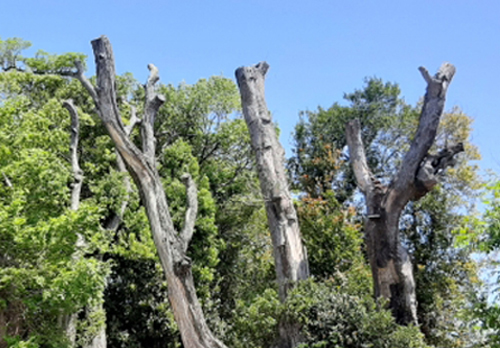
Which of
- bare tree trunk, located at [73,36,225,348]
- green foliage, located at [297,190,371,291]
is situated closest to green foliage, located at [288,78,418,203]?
green foliage, located at [297,190,371,291]

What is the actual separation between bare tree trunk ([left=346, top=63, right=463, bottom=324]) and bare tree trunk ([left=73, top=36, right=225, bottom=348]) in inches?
120

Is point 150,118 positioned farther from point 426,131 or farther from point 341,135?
point 341,135

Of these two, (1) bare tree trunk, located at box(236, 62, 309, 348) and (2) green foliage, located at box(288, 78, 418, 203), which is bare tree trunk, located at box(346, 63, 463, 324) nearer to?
(1) bare tree trunk, located at box(236, 62, 309, 348)

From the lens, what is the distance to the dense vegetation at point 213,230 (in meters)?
9.03

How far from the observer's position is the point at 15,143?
10.9 m

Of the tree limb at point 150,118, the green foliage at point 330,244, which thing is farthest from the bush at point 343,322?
the green foliage at point 330,244

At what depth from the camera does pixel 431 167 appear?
28.5ft

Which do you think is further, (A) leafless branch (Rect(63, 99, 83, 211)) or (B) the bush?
(A) leafless branch (Rect(63, 99, 83, 211))

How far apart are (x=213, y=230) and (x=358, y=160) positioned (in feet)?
17.9

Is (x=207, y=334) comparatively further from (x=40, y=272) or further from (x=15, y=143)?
(x=15, y=143)

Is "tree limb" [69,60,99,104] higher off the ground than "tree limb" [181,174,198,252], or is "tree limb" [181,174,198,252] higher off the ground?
"tree limb" [69,60,99,104]

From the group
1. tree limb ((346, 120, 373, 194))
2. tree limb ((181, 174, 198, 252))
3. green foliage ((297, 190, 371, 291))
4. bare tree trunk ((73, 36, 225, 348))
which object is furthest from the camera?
green foliage ((297, 190, 371, 291))

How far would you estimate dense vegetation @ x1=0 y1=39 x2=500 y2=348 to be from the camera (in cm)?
903

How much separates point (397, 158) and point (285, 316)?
498 inches
